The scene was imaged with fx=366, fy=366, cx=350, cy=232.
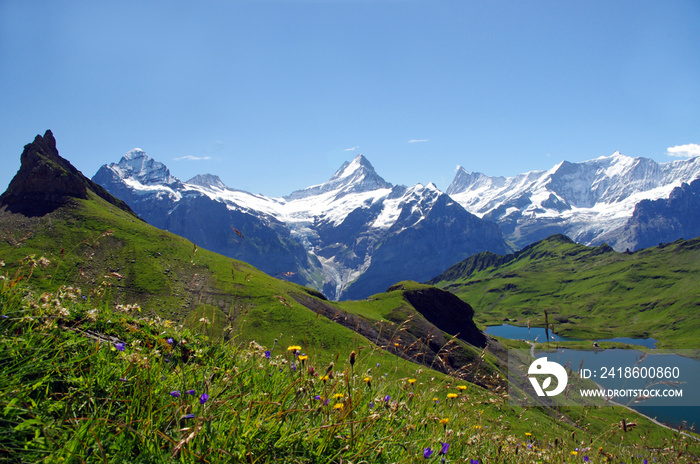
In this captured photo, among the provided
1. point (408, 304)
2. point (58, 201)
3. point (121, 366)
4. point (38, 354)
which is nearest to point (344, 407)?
point (121, 366)

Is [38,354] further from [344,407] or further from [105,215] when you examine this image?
[105,215]

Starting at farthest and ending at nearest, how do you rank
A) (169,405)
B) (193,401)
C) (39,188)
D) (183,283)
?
(39,188) < (183,283) < (193,401) < (169,405)

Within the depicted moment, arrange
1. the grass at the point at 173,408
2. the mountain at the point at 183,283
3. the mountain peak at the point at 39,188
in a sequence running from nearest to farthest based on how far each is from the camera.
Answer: the grass at the point at 173,408
the mountain at the point at 183,283
the mountain peak at the point at 39,188

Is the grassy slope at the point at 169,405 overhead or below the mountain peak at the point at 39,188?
below

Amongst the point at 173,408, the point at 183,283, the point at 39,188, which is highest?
the point at 39,188

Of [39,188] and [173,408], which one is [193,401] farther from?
[39,188]

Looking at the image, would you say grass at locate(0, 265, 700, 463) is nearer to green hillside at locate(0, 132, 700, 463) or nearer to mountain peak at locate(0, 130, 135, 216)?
green hillside at locate(0, 132, 700, 463)

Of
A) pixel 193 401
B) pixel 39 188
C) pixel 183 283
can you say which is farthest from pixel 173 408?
pixel 39 188

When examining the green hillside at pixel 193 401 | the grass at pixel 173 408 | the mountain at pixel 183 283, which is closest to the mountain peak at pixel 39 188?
the mountain at pixel 183 283

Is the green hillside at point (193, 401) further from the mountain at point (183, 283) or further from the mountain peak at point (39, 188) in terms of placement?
the mountain peak at point (39, 188)

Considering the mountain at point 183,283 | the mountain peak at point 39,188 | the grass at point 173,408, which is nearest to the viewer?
the grass at point 173,408

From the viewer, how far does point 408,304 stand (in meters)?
116

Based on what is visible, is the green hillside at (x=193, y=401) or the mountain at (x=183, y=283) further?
the mountain at (x=183, y=283)

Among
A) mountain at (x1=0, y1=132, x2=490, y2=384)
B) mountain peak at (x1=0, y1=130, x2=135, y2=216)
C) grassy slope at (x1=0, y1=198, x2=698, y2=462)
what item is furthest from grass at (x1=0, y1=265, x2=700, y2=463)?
mountain peak at (x1=0, y1=130, x2=135, y2=216)
